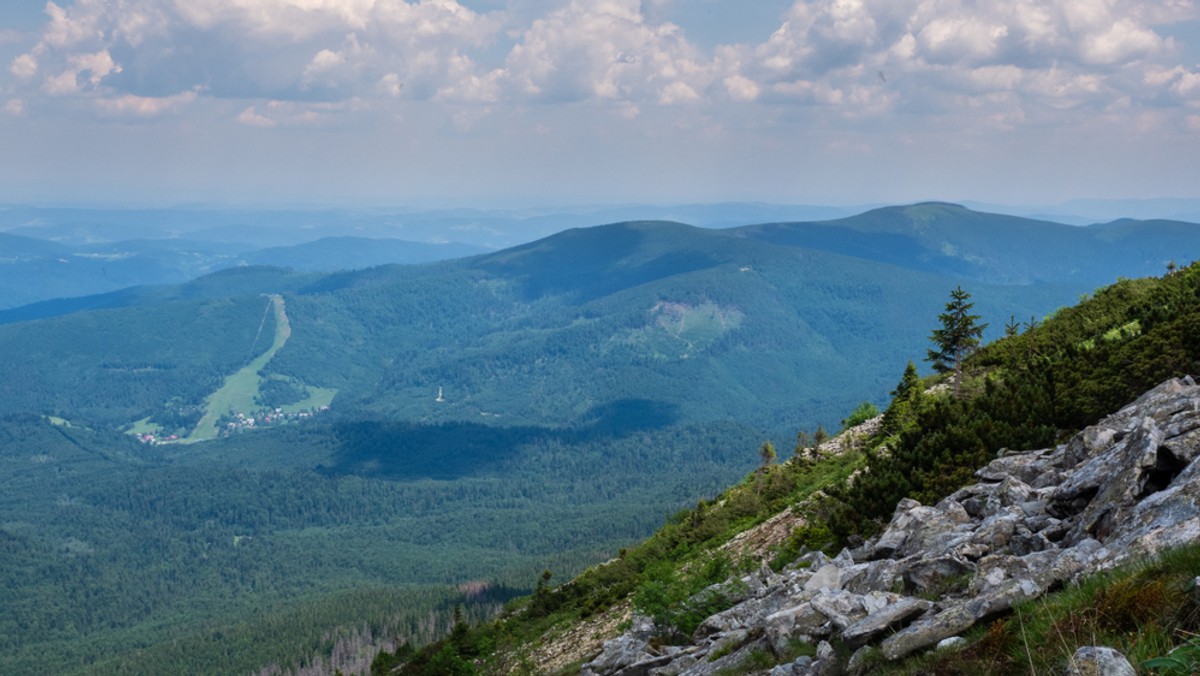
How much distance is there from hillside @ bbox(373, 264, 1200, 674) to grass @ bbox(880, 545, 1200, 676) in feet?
0.10

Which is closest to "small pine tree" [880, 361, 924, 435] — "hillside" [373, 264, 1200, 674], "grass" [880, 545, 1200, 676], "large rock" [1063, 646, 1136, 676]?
"hillside" [373, 264, 1200, 674]

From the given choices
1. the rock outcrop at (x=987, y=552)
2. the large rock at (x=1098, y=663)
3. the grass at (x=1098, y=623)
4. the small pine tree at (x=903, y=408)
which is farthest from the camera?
the small pine tree at (x=903, y=408)

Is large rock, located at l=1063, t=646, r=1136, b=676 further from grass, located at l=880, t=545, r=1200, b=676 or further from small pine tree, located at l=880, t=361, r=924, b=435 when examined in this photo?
small pine tree, located at l=880, t=361, r=924, b=435

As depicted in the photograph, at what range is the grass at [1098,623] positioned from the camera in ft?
29.8

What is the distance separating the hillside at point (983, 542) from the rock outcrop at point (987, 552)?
0.17ft

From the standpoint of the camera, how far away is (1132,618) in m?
9.61

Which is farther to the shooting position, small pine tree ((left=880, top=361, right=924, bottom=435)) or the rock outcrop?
small pine tree ((left=880, top=361, right=924, bottom=435))

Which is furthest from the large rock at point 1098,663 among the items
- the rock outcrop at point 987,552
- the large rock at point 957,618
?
the large rock at point 957,618

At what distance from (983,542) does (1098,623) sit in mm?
8139

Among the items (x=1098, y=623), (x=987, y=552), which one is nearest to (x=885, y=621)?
(x=1098, y=623)

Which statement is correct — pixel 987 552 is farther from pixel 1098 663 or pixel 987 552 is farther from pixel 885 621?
pixel 1098 663

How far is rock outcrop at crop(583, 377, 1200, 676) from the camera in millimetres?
12422

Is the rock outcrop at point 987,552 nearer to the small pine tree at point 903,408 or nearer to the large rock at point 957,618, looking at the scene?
the large rock at point 957,618

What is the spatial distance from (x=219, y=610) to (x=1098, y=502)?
214 meters
